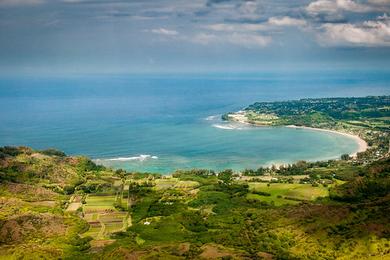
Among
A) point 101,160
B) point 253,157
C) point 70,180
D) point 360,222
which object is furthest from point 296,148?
point 360,222

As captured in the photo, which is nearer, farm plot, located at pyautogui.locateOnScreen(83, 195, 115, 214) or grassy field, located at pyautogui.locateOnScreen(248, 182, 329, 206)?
farm plot, located at pyautogui.locateOnScreen(83, 195, 115, 214)

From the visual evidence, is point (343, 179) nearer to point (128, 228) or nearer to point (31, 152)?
point (128, 228)

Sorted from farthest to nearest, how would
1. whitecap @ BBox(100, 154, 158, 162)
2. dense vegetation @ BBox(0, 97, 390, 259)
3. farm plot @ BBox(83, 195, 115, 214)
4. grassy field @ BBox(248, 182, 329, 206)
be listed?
whitecap @ BBox(100, 154, 158, 162) < grassy field @ BBox(248, 182, 329, 206) < farm plot @ BBox(83, 195, 115, 214) < dense vegetation @ BBox(0, 97, 390, 259)

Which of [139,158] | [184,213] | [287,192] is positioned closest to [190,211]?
[184,213]

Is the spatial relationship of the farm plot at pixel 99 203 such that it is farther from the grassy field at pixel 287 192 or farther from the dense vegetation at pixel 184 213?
the grassy field at pixel 287 192

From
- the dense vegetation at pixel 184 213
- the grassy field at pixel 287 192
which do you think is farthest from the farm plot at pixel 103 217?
the grassy field at pixel 287 192

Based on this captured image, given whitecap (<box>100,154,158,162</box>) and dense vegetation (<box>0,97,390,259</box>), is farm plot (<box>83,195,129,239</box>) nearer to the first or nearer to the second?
dense vegetation (<box>0,97,390,259</box>)

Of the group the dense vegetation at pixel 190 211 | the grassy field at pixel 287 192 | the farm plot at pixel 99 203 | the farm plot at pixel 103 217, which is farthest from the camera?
the grassy field at pixel 287 192

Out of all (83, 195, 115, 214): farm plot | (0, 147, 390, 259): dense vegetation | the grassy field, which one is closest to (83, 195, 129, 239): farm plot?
(83, 195, 115, 214): farm plot

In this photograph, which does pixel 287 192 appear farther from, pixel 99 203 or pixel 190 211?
pixel 99 203
